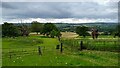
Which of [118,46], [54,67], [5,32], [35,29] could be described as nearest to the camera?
[54,67]

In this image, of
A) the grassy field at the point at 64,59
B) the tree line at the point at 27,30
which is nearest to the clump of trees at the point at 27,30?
the tree line at the point at 27,30

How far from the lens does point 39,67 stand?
20.6 m

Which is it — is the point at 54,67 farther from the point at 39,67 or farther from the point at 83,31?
the point at 83,31

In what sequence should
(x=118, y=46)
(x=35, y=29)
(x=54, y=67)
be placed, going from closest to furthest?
1. (x=54, y=67)
2. (x=118, y=46)
3. (x=35, y=29)

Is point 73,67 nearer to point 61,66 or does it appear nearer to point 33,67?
point 61,66

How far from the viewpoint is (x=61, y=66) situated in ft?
69.8

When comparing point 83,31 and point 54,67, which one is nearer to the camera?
point 54,67

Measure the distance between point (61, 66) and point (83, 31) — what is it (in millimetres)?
114011

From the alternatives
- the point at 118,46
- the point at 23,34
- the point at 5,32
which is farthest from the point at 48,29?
the point at 118,46

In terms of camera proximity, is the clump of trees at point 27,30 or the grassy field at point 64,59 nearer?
the grassy field at point 64,59

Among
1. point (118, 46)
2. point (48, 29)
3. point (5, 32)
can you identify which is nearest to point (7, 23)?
point (5, 32)

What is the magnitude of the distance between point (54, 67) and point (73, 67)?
4.82 feet

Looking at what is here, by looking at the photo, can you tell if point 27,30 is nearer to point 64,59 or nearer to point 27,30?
point 27,30

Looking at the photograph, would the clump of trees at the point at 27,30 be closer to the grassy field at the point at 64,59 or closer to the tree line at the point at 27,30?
the tree line at the point at 27,30
